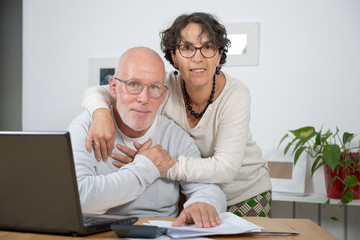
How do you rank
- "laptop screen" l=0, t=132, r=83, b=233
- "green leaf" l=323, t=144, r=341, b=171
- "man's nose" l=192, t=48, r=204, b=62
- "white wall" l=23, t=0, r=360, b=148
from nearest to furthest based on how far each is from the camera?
→ 1. "laptop screen" l=0, t=132, r=83, b=233
2. "man's nose" l=192, t=48, r=204, b=62
3. "green leaf" l=323, t=144, r=341, b=171
4. "white wall" l=23, t=0, r=360, b=148

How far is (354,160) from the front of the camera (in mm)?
2850

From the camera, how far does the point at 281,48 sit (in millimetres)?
3283

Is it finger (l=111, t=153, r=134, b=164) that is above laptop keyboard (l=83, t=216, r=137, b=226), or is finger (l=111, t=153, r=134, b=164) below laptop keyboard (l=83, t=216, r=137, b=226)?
above

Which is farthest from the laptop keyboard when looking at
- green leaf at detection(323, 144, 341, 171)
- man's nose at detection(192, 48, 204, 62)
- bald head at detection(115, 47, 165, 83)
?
green leaf at detection(323, 144, 341, 171)

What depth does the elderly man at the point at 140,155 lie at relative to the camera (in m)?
1.39

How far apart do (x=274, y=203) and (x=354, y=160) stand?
2.60 feet

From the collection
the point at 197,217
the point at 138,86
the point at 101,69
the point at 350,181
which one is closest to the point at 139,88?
the point at 138,86

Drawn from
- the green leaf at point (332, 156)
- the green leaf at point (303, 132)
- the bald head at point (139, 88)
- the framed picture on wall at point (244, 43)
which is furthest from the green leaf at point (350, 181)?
the bald head at point (139, 88)

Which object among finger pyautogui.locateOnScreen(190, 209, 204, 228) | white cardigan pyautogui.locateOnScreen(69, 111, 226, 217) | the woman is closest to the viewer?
finger pyautogui.locateOnScreen(190, 209, 204, 228)

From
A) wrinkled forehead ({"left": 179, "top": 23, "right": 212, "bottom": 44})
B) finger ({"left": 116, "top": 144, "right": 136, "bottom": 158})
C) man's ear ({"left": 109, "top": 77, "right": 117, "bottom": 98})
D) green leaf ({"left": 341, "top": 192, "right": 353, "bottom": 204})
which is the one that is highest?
wrinkled forehead ({"left": 179, "top": 23, "right": 212, "bottom": 44})

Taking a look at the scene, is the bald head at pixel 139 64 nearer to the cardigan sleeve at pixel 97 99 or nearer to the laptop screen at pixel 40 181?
the cardigan sleeve at pixel 97 99

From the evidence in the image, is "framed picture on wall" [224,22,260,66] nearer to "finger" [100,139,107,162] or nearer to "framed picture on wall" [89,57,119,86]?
"framed picture on wall" [89,57,119,86]

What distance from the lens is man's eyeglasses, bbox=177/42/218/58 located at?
1.81 metres

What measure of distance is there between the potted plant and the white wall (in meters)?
0.23
